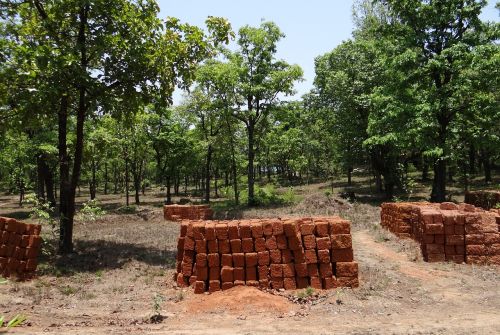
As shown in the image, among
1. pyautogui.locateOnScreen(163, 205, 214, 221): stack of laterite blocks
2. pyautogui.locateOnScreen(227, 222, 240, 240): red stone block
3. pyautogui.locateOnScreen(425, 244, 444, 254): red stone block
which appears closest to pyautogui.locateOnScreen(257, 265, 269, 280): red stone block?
pyautogui.locateOnScreen(227, 222, 240, 240): red stone block

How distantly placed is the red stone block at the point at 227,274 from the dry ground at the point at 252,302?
1.41 ft

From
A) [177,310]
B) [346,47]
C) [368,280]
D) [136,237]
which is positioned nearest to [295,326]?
[177,310]

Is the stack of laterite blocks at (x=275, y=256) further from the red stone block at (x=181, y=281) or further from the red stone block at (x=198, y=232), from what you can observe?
the red stone block at (x=181, y=281)

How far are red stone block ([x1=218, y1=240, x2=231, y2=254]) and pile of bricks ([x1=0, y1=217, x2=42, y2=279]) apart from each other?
5.90 m

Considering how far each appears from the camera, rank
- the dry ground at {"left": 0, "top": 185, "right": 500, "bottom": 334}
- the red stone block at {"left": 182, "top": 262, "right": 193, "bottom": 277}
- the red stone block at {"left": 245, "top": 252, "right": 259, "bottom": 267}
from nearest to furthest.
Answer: the dry ground at {"left": 0, "top": 185, "right": 500, "bottom": 334}
the red stone block at {"left": 245, "top": 252, "right": 259, "bottom": 267}
the red stone block at {"left": 182, "top": 262, "right": 193, "bottom": 277}

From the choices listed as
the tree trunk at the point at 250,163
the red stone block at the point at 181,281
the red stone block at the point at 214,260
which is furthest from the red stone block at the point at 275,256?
the tree trunk at the point at 250,163

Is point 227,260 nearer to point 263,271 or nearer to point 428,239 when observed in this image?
point 263,271

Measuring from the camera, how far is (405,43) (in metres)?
26.7

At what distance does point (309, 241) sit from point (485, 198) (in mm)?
17466

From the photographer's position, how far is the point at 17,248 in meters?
12.5

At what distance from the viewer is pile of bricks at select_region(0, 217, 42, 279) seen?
1231 cm

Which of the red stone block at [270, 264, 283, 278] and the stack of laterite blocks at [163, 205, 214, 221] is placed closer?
the red stone block at [270, 264, 283, 278]

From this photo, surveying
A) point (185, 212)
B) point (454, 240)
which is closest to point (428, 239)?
point (454, 240)

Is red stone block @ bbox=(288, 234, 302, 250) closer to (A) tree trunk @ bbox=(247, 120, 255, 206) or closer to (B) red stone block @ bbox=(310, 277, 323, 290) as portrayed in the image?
(B) red stone block @ bbox=(310, 277, 323, 290)
